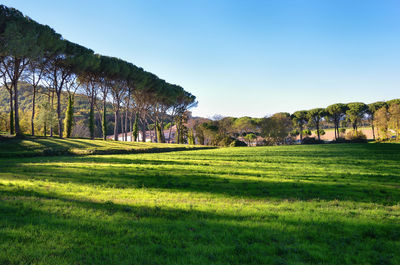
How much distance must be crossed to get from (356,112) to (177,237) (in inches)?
3391

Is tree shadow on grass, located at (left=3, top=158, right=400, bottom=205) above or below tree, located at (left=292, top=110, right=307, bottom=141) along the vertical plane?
below

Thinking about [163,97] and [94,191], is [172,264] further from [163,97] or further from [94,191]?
[163,97]

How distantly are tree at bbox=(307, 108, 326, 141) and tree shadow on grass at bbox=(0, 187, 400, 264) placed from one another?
3240 inches

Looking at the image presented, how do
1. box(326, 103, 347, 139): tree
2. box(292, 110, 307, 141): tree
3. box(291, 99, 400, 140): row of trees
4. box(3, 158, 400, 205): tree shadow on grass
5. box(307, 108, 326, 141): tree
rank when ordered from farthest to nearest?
box(292, 110, 307, 141): tree → box(307, 108, 326, 141): tree → box(326, 103, 347, 139): tree → box(291, 99, 400, 140): row of trees → box(3, 158, 400, 205): tree shadow on grass

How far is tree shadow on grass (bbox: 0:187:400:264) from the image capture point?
429 centimetres

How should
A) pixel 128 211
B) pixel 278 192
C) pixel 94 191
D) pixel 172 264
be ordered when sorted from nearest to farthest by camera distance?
1. pixel 172 264
2. pixel 128 211
3. pixel 94 191
4. pixel 278 192

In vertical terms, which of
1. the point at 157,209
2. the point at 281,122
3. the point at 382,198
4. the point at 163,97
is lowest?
the point at 382,198

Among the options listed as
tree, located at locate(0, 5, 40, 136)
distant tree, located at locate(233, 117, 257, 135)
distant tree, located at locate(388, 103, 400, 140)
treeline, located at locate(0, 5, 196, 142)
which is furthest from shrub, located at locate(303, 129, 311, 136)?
tree, located at locate(0, 5, 40, 136)

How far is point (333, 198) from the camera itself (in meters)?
9.55

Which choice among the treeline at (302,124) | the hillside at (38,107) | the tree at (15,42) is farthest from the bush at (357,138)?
the tree at (15,42)

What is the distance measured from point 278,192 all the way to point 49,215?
28.2 ft

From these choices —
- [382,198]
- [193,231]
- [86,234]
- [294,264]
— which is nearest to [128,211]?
[86,234]

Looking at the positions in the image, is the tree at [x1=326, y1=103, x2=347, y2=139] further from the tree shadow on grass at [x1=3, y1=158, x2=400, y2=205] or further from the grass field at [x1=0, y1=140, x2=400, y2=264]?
the grass field at [x1=0, y1=140, x2=400, y2=264]

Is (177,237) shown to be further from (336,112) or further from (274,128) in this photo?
(336,112)
